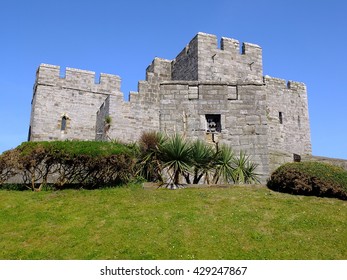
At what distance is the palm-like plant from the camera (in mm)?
12500

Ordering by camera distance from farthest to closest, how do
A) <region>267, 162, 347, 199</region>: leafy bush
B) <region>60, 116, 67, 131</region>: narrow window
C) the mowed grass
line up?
1. <region>60, 116, 67, 131</region>: narrow window
2. <region>267, 162, 347, 199</region>: leafy bush
3. the mowed grass

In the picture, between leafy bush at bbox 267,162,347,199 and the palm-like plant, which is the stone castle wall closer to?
the palm-like plant

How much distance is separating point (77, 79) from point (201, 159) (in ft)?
52.3

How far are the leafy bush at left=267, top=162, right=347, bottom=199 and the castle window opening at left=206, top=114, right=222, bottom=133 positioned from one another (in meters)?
3.57

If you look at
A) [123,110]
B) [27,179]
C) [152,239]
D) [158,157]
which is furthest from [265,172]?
[123,110]

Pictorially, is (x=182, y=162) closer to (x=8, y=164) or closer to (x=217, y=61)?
(x=8, y=164)

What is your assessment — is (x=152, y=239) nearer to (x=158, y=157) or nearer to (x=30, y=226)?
(x=30, y=226)

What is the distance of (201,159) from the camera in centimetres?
1288

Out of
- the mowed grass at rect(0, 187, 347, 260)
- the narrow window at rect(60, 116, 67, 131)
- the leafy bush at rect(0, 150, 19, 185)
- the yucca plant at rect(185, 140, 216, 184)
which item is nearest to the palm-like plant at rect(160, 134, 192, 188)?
the yucca plant at rect(185, 140, 216, 184)

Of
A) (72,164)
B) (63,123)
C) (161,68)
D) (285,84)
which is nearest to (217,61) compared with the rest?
(161,68)

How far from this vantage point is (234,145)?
14.6 meters

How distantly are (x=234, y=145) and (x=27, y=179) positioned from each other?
24.6ft

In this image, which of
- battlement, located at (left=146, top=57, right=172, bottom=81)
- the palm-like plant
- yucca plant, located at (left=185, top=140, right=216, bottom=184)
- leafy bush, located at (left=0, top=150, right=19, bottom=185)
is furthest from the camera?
battlement, located at (left=146, top=57, right=172, bottom=81)

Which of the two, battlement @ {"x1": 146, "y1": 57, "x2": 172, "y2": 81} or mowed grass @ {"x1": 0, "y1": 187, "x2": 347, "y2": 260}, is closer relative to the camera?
mowed grass @ {"x1": 0, "y1": 187, "x2": 347, "y2": 260}
